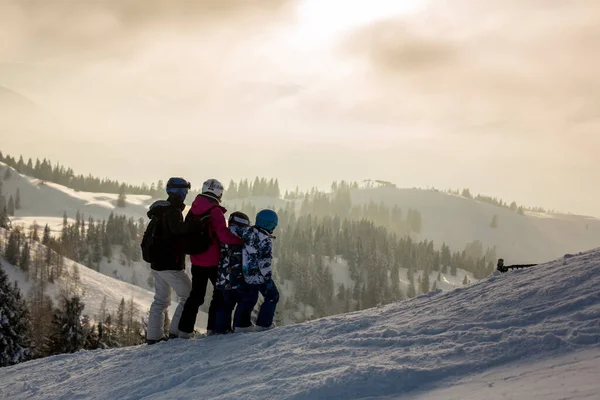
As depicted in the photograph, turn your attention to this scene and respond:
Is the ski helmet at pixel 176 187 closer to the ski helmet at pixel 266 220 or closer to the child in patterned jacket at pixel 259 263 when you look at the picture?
the child in patterned jacket at pixel 259 263

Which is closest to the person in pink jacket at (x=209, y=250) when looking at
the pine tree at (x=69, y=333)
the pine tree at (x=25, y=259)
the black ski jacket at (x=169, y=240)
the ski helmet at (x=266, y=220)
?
the black ski jacket at (x=169, y=240)

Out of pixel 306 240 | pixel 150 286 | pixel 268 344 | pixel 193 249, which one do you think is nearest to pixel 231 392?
pixel 268 344

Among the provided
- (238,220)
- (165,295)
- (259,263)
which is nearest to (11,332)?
(165,295)

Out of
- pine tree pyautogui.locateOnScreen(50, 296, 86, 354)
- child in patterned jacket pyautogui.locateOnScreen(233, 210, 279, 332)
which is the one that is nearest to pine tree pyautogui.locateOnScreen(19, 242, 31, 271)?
pine tree pyautogui.locateOnScreen(50, 296, 86, 354)

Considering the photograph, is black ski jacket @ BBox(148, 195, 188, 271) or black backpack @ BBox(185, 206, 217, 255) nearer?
black backpack @ BBox(185, 206, 217, 255)

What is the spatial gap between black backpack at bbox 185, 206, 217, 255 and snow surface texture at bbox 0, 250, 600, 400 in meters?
1.62

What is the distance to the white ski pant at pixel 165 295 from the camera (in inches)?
356

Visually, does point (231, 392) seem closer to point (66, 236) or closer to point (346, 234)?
point (66, 236)

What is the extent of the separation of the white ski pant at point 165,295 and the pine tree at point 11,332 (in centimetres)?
2777

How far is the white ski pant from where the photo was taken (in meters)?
9.05

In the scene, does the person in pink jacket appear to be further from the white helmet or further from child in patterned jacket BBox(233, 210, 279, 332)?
child in patterned jacket BBox(233, 210, 279, 332)

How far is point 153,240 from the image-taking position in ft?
29.7

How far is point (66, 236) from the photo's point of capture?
446ft

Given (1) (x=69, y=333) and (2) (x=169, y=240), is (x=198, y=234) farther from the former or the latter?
(1) (x=69, y=333)
